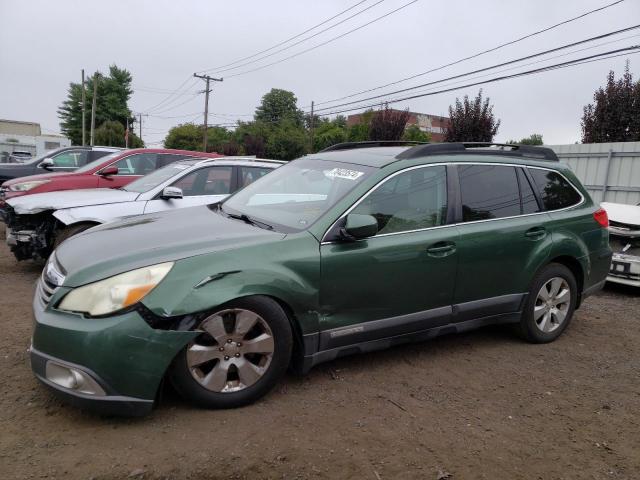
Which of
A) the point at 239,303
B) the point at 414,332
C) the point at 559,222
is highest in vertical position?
the point at 559,222

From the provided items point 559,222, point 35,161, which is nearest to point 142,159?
point 35,161

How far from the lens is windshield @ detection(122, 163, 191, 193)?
21.3ft

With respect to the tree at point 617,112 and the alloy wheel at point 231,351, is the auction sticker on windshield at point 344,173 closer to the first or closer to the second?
the alloy wheel at point 231,351

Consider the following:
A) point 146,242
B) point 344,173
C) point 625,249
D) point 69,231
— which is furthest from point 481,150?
point 69,231

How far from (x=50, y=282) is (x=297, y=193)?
72.0 inches

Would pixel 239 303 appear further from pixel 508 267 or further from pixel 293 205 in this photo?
pixel 508 267

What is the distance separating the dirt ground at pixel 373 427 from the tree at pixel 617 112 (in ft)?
53.5

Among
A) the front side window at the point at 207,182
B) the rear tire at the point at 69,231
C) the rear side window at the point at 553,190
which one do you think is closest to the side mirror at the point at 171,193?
the front side window at the point at 207,182

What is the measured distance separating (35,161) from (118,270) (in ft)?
32.1

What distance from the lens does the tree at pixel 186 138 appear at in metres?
72.5

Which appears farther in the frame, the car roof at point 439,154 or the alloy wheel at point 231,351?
the car roof at point 439,154

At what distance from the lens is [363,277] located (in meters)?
A: 3.38

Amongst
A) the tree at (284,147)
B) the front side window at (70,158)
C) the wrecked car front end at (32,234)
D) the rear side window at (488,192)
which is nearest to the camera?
the rear side window at (488,192)

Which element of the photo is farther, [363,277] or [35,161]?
[35,161]
